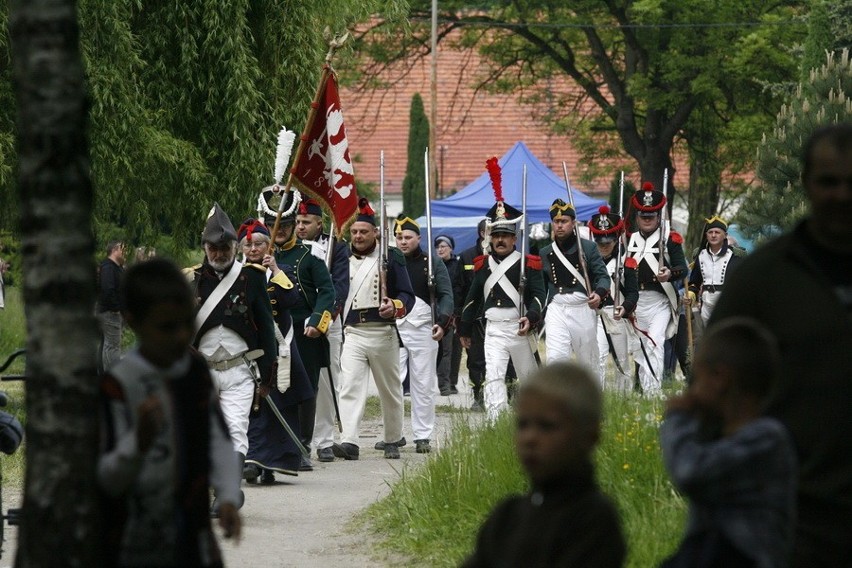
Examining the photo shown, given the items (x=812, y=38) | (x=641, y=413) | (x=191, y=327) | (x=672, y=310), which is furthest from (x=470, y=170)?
(x=191, y=327)

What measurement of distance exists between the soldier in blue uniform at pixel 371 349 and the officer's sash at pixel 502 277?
5.04 feet

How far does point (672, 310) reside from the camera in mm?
19438

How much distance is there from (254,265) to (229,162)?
267 inches

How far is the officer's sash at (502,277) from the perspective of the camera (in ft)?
50.2

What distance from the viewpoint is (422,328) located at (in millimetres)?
15266

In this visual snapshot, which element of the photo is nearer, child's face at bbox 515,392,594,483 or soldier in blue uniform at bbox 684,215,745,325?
child's face at bbox 515,392,594,483

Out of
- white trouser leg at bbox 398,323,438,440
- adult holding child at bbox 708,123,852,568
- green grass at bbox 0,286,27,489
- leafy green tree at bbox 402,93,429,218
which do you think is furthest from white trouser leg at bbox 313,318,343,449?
leafy green tree at bbox 402,93,429,218

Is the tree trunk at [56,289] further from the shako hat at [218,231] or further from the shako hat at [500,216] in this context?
the shako hat at [500,216]

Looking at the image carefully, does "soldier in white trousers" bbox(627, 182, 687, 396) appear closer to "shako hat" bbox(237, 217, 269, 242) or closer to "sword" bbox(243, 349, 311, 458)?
"sword" bbox(243, 349, 311, 458)

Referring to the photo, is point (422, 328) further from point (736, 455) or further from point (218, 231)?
point (736, 455)

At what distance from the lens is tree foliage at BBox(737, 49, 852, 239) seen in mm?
20281

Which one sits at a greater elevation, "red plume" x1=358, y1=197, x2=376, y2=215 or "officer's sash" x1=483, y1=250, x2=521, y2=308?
"red plume" x1=358, y1=197, x2=376, y2=215

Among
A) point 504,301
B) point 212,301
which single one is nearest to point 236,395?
point 212,301

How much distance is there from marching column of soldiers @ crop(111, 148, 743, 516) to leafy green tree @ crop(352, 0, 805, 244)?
733 inches
